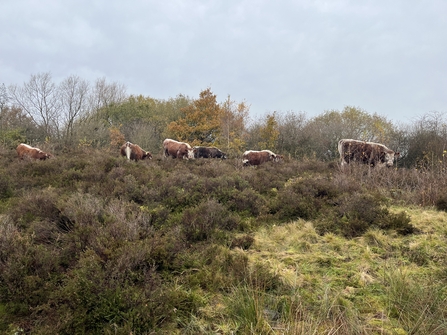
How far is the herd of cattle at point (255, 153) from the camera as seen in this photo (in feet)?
46.6

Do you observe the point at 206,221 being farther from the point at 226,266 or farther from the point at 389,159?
the point at 389,159

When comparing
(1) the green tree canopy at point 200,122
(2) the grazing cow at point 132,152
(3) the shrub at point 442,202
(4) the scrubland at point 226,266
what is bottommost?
(4) the scrubland at point 226,266

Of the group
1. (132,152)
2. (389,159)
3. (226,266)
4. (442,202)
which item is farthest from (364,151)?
(226,266)

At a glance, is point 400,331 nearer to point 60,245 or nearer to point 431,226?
point 431,226

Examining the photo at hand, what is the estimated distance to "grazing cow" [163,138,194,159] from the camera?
18.8 meters

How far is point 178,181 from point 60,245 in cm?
398

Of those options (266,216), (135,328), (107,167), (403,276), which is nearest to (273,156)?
(107,167)

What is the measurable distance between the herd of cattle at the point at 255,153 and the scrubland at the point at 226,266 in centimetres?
592

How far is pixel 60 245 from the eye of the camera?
13.9 ft

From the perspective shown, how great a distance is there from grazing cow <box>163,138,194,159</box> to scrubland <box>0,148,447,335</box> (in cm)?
1190

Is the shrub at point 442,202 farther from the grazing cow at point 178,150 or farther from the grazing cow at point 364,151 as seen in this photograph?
the grazing cow at point 178,150

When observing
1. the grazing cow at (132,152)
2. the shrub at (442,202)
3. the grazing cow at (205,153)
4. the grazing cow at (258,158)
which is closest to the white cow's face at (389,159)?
the grazing cow at (258,158)

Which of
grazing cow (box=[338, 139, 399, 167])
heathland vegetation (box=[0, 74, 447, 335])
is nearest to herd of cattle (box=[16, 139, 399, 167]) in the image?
grazing cow (box=[338, 139, 399, 167])

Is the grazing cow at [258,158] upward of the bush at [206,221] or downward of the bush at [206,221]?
upward
